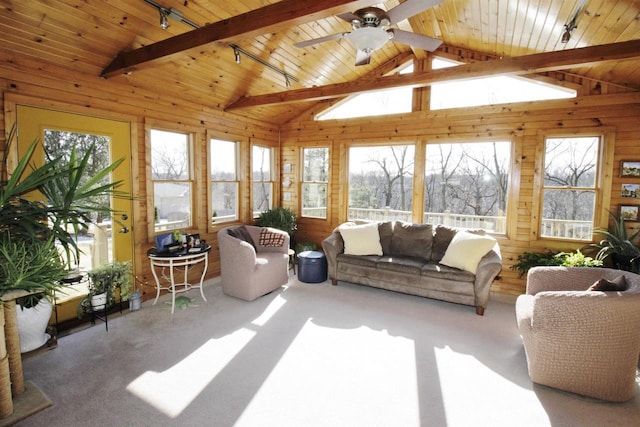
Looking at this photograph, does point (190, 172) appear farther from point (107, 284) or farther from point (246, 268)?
point (107, 284)

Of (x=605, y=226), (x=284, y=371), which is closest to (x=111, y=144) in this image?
(x=284, y=371)

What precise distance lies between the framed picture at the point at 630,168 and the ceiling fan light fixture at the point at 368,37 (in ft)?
12.2

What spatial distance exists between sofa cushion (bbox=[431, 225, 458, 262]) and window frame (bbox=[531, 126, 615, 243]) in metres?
1.11

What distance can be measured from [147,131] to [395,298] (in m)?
3.76

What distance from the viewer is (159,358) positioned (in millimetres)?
2760

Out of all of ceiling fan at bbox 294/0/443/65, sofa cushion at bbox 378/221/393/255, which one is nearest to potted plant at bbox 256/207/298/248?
sofa cushion at bbox 378/221/393/255

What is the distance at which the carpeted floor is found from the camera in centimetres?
212

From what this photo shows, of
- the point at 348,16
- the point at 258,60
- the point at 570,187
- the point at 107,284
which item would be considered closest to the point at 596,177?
the point at 570,187

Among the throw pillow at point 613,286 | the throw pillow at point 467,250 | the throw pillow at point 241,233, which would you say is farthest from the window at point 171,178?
the throw pillow at point 613,286

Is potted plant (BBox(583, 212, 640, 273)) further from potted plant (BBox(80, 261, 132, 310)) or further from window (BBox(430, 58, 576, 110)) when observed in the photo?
potted plant (BBox(80, 261, 132, 310))

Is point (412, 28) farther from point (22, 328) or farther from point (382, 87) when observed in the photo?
point (22, 328)

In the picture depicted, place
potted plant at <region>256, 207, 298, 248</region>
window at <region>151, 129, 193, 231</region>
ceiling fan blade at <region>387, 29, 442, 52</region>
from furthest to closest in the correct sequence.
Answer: potted plant at <region>256, 207, 298, 248</region> → window at <region>151, 129, 193, 231</region> → ceiling fan blade at <region>387, 29, 442, 52</region>

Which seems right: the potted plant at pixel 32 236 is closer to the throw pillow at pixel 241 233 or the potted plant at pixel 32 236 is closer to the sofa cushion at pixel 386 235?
the throw pillow at pixel 241 233

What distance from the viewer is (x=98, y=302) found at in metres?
3.27
